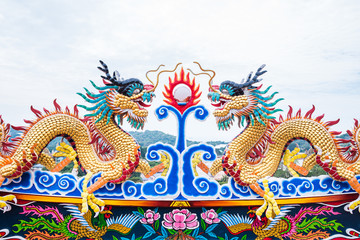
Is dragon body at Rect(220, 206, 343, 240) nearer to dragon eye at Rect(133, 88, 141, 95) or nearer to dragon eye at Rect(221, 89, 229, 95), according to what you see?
dragon eye at Rect(221, 89, 229, 95)

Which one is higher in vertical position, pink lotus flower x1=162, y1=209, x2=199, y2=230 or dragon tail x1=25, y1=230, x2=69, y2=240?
pink lotus flower x1=162, y1=209, x2=199, y2=230

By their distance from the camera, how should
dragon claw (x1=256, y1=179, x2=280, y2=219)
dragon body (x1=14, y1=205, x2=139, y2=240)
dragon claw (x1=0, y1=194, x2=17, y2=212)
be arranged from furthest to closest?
dragon body (x1=14, y1=205, x2=139, y2=240) → dragon claw (x1=0, y1=194, x2=17, y2=212) → dragon claw (x1=256, y1=179, x2=280, y2=219)

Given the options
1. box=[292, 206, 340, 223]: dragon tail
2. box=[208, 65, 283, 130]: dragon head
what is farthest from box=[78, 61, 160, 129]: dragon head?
box=[292, 206, 340, 223]: dragon tail

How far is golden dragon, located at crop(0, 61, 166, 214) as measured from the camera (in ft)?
14.5

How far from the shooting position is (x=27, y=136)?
4566 mm

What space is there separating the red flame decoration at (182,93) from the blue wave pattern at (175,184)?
0.09 m

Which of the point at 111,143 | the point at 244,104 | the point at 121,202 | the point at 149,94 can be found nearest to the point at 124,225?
the point at 121,202

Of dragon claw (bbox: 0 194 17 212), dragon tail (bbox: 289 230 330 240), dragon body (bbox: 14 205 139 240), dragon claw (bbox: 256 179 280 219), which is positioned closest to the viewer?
dragon claw (bbox: 256 179 280 219)

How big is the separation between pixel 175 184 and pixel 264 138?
1609 mm

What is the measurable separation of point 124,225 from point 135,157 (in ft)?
3.60

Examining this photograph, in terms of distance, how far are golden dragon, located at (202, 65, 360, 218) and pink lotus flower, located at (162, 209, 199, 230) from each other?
2.63 feet

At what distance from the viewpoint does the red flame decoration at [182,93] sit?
4.63 m

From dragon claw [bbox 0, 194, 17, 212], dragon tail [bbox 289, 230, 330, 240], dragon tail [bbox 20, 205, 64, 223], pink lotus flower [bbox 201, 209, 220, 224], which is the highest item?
dragon claw [bbox 0, 194, 17, 212]

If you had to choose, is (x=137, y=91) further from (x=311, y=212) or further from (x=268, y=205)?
(x=311, y=212)
